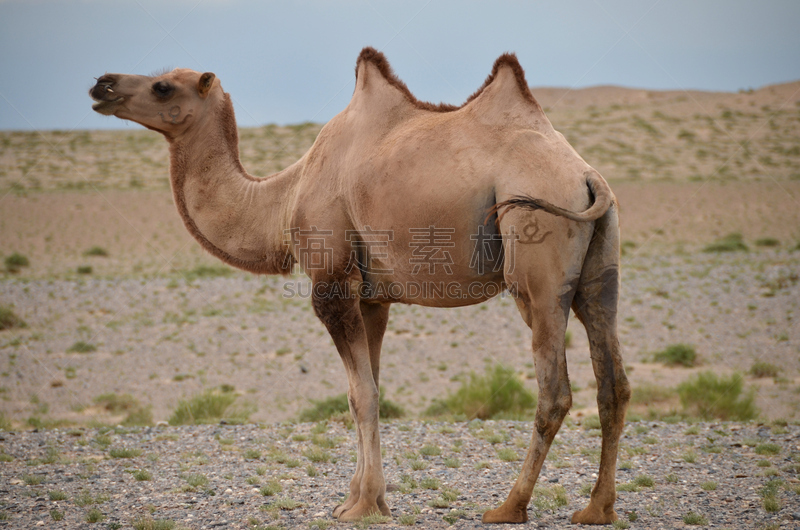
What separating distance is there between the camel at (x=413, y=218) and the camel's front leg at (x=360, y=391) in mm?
12

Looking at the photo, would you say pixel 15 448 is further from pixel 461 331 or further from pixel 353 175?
pixel 461 331

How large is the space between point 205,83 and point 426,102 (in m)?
2.08

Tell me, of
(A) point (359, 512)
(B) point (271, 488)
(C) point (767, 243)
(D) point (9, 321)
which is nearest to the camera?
(A) point (359, 512)

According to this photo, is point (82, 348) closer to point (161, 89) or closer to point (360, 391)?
point (161, 89)

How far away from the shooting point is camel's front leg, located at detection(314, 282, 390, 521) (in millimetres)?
5703

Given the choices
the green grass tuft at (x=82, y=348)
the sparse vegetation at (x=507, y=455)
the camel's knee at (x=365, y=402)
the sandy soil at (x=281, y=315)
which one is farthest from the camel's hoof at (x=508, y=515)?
the green grass tuft at (x=82, y=348)

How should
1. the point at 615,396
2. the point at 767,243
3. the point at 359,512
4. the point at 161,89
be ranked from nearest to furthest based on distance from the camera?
the point at 615,396, the point at 359,512, the point at 161,89, the point at 767,243

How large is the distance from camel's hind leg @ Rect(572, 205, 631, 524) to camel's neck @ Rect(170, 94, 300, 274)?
2.73m

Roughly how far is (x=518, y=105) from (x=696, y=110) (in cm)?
6991

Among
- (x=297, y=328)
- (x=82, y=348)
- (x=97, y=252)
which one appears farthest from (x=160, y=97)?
(x=97, y=252)

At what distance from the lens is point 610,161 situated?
169 feet

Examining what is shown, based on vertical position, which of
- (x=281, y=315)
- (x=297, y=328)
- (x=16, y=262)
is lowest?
(x=297, y=328)

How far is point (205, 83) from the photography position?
6.58 meters

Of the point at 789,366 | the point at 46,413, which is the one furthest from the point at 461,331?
the point at 46,413
